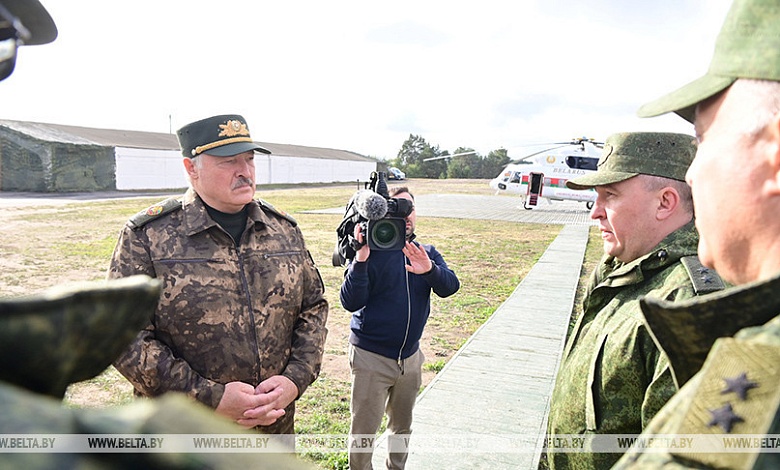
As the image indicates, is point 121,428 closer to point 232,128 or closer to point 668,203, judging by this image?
point 668,203

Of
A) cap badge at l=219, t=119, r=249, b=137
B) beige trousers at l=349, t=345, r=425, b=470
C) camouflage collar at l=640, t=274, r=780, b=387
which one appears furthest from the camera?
beige trousers at l=349, t=345, r=425, b=470

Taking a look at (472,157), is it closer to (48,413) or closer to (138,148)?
(138,148)

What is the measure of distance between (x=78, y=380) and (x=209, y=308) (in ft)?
6.72

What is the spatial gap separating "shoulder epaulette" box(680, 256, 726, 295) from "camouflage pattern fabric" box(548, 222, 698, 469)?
0.13ft

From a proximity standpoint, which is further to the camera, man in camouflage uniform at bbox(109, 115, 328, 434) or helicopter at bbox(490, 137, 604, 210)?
helicopter at bbox(490, 137, 604, 210)

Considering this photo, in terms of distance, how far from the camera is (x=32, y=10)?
42.5 inches

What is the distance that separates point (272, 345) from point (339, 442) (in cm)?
151

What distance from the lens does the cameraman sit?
3281 millimetres

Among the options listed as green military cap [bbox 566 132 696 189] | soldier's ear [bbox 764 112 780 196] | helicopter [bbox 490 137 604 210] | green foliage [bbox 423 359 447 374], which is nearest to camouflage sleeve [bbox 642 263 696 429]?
green military cap [bbox 566 132 696 189]

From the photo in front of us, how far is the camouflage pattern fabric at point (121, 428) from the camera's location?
19.5 inches

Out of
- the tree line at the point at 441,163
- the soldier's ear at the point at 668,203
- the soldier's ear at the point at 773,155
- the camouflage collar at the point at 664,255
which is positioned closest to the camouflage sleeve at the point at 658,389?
the camouflage collar at the point at 664,255

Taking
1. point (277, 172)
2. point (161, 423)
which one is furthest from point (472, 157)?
point (161, 423)

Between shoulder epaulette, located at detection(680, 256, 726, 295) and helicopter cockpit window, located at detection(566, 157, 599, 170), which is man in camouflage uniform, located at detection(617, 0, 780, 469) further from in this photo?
helicopter cockpit window, located at detection(566, 157, 599, 170)

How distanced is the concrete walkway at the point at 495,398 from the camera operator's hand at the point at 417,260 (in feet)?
4.02
